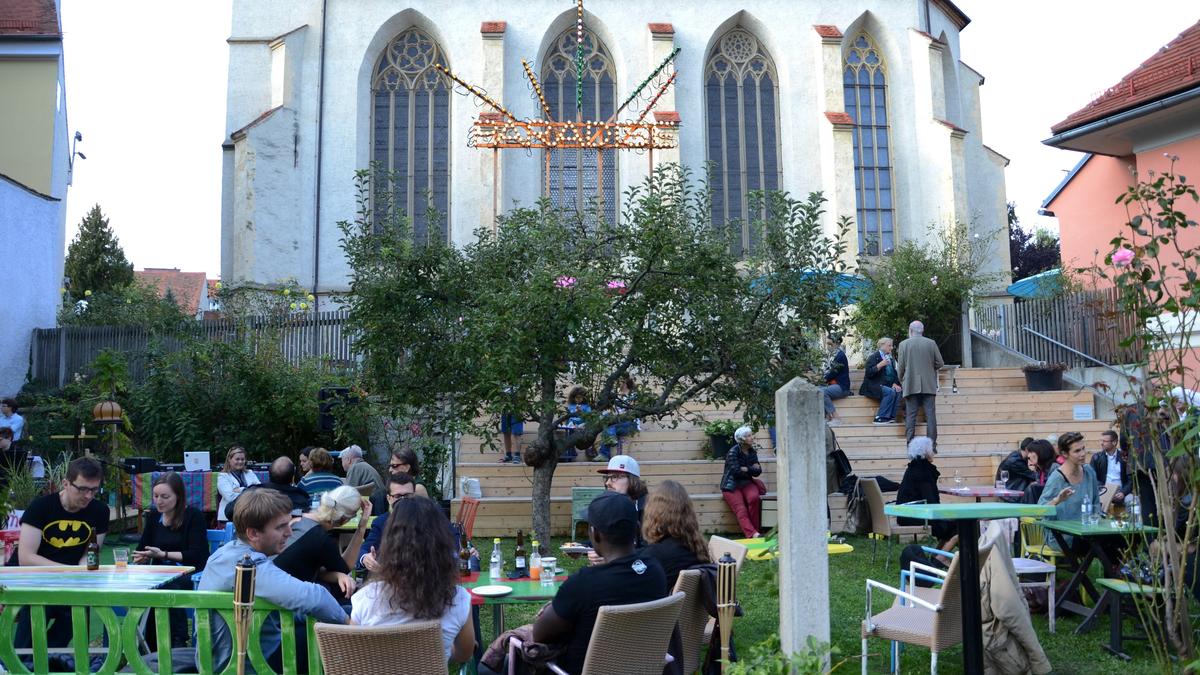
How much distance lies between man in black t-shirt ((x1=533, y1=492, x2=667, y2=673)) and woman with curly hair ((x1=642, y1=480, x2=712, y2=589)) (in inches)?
38.0

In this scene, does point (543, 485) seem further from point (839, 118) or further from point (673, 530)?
point (839, 118)

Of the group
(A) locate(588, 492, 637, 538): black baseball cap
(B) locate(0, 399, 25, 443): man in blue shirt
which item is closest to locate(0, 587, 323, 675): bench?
(A) locate(588, 492, 637, 538): black baseball cap

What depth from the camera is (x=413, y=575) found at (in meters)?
4.68

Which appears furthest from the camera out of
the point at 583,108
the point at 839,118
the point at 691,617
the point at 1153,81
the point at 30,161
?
the point at 583,108

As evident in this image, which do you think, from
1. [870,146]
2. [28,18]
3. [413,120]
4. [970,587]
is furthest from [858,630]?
[28,18]

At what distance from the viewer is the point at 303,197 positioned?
26484 millimetres

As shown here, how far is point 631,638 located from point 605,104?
2383 centimetres

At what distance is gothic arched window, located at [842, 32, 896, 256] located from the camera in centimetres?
2747

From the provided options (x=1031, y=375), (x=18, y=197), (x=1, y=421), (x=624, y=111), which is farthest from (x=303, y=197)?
(x=1031, y=375)

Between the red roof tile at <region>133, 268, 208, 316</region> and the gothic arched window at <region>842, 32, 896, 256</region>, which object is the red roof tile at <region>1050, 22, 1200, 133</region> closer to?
the gothic arched window at <region>842, 32, 896, 256</region>

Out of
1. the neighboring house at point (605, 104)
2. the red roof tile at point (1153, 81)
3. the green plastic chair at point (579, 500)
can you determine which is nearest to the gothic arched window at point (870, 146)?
the neighboring house at point (605, 104)

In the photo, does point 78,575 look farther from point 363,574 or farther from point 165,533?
point 363,574

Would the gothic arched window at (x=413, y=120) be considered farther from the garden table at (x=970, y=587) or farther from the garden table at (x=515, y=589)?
the garden table at (x=970, y=587)

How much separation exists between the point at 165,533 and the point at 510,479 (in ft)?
24.2
